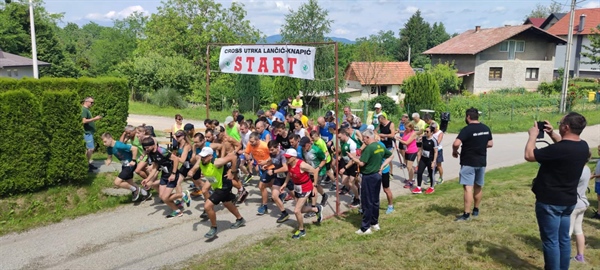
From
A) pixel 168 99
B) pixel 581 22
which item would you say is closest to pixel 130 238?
pixel 168 99

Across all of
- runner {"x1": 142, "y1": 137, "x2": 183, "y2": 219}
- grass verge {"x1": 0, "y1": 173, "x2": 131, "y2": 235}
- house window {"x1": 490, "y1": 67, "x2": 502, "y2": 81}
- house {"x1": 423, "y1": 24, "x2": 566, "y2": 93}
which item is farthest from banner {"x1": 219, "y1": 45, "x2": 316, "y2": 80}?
house window {"x1": 490, "y1": 67, "x2": 502, "y2": 81}

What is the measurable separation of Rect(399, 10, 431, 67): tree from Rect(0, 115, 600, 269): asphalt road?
76871 millimetres

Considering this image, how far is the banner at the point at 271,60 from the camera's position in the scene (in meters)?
8.70

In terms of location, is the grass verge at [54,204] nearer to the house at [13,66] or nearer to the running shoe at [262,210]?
the running shoe at [262,210]

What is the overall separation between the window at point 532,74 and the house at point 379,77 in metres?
11.4

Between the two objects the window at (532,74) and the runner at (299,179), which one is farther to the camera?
the window at (532,74)

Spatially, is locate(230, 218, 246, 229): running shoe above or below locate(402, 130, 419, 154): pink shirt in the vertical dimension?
below

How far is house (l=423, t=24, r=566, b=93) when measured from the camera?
43.6 m

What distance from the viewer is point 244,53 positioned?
10.2 m

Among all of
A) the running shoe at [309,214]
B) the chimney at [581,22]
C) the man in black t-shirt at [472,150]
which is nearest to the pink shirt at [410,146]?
the man in black t-shirt at [472,150]

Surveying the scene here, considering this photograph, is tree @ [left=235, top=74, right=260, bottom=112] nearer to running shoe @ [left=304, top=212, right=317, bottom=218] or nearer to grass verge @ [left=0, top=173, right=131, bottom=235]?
grass verge @ [left=0, top=173, right=131, bottom=235]

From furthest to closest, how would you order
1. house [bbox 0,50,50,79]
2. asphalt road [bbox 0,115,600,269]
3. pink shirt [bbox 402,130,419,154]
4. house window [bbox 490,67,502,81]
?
house window [bbox 490,67,502,81] → house [bbox 0,50,50,79] → pink shirt [bbox 402,130,419,154] → asphalt road [bbox 0,115,600,269]

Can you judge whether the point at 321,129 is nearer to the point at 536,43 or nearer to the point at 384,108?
the point at 384,108

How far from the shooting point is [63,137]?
9.51m
